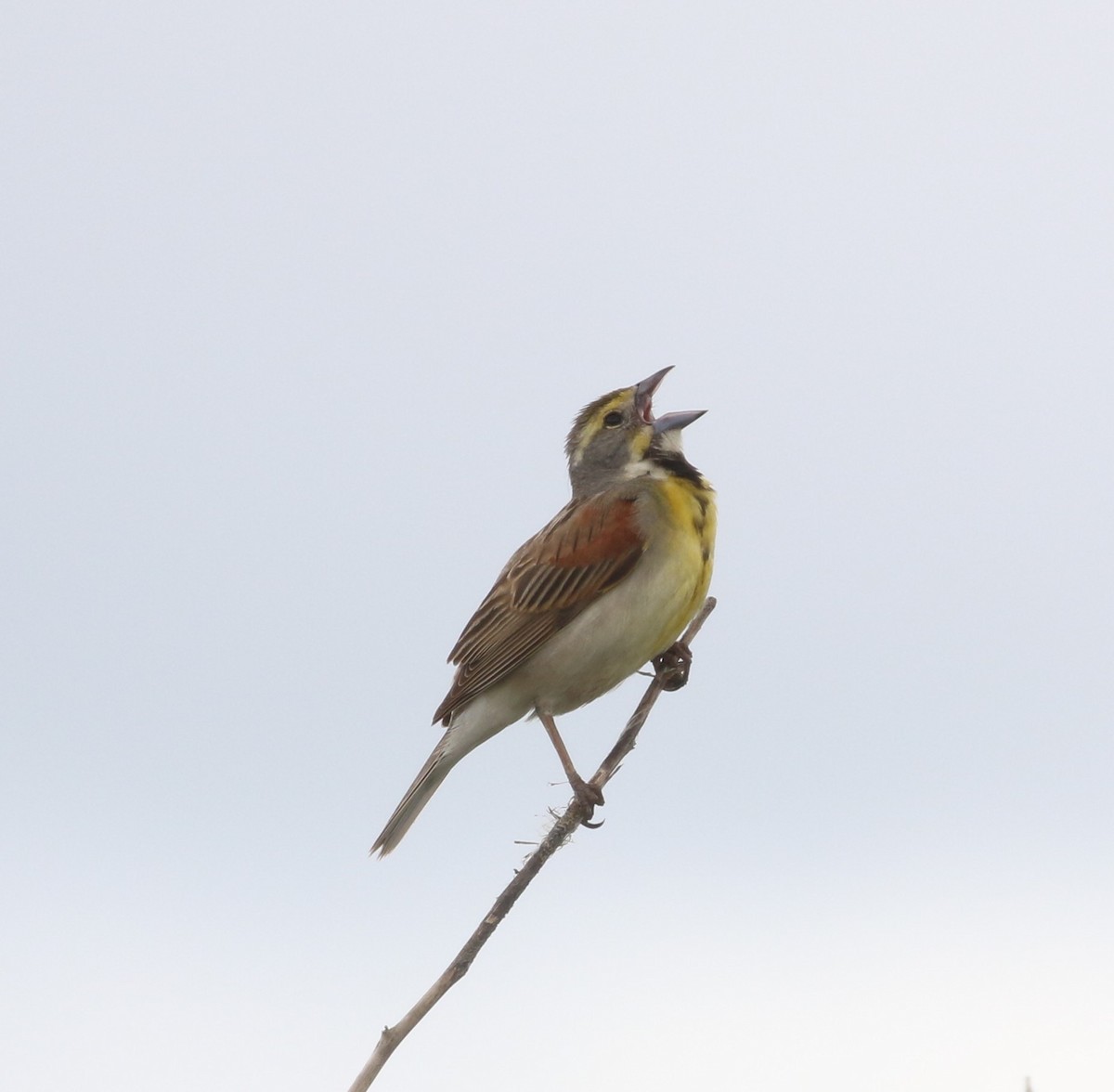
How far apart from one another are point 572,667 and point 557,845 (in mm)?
3327

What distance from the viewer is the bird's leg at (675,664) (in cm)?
1003

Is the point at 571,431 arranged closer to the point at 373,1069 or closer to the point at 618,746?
the point at 618,746

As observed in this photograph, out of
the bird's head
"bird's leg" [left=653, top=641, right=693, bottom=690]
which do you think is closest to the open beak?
the bird's head

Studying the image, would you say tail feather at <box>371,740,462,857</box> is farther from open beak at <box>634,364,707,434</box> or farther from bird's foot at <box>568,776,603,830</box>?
open beak at <box>634,364,707,434</box>

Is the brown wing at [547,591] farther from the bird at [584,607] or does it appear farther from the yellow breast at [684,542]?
the yellow breast at [684,542]

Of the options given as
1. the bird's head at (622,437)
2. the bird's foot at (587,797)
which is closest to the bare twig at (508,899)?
the bird's foot at (587,797)

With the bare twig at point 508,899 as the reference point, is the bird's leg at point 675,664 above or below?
above

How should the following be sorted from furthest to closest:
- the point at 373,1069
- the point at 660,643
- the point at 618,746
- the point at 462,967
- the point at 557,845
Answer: the point at 660,643, the point at 618,746, the point at 557,845, the point at 462,967, the point at 373,1069

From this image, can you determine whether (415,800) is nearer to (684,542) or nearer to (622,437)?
(684,542)

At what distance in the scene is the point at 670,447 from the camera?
10.7 metres

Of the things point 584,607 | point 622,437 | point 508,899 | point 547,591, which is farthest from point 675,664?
point 508,899

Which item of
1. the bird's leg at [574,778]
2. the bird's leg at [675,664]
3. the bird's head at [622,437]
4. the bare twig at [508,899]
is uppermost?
the bird's head at [622,437]

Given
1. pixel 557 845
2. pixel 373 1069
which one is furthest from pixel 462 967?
pixel 557 845

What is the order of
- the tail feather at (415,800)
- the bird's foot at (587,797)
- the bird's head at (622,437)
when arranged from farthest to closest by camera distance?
1. the bird's head at (622,437)
2. the tail feather at (415,800)
3. the bird's foot at (587,797)
